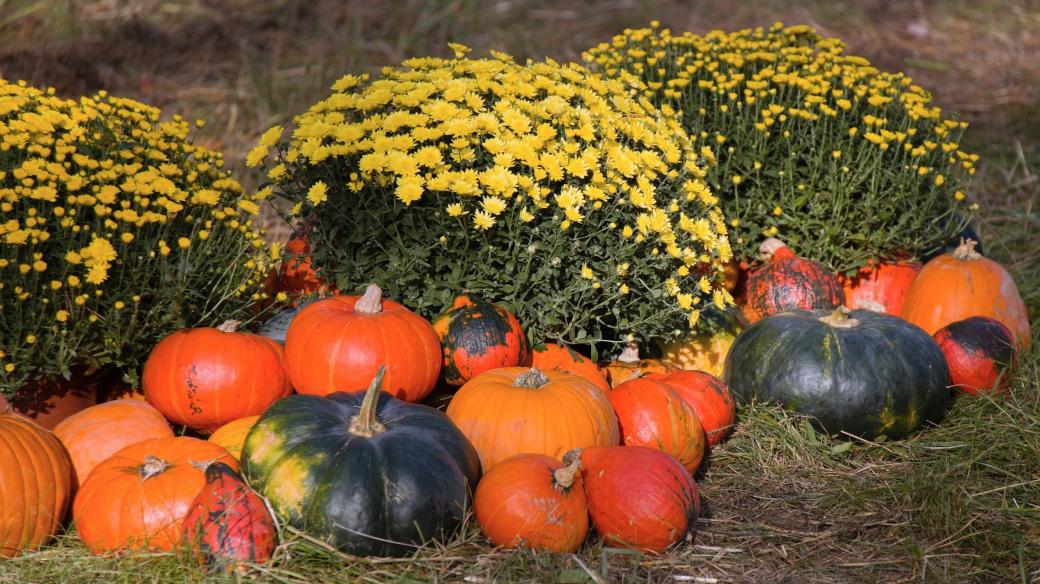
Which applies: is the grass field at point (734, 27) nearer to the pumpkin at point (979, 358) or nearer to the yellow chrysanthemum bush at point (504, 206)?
the pumpkin at point (979, 358)

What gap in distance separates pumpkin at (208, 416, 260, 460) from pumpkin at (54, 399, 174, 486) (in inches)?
8.1

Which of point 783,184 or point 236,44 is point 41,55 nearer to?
point 236,44

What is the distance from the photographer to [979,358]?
13.7 ft

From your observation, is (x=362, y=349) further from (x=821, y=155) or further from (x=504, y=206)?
(x=821, y=155)

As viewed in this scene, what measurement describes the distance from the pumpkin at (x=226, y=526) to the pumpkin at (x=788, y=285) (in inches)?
99.6

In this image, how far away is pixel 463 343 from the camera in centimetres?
361

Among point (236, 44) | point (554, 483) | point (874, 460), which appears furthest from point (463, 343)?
point (236, 44)

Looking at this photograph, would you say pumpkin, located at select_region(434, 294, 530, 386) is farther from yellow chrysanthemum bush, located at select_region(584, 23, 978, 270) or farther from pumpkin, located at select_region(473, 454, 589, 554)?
yellow chrysanthemum bush, located at select_region(584, 23, 978, 270)

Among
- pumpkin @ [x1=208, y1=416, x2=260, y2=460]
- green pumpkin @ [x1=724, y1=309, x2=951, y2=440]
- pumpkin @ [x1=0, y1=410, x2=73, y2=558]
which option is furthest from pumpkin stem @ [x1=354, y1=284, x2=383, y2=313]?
green pumpkin @ [x1=724, y1=309, x2=951, y2=440]

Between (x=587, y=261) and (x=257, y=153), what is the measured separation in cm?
130

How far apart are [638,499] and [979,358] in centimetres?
198

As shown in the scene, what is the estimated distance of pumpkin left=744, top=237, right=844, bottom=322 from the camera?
4496mm

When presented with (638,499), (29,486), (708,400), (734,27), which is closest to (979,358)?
(708,400)

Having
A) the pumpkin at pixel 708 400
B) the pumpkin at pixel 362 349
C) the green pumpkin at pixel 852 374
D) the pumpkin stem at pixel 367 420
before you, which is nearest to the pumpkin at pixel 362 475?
the pumpkin stem at pixel 367 420
